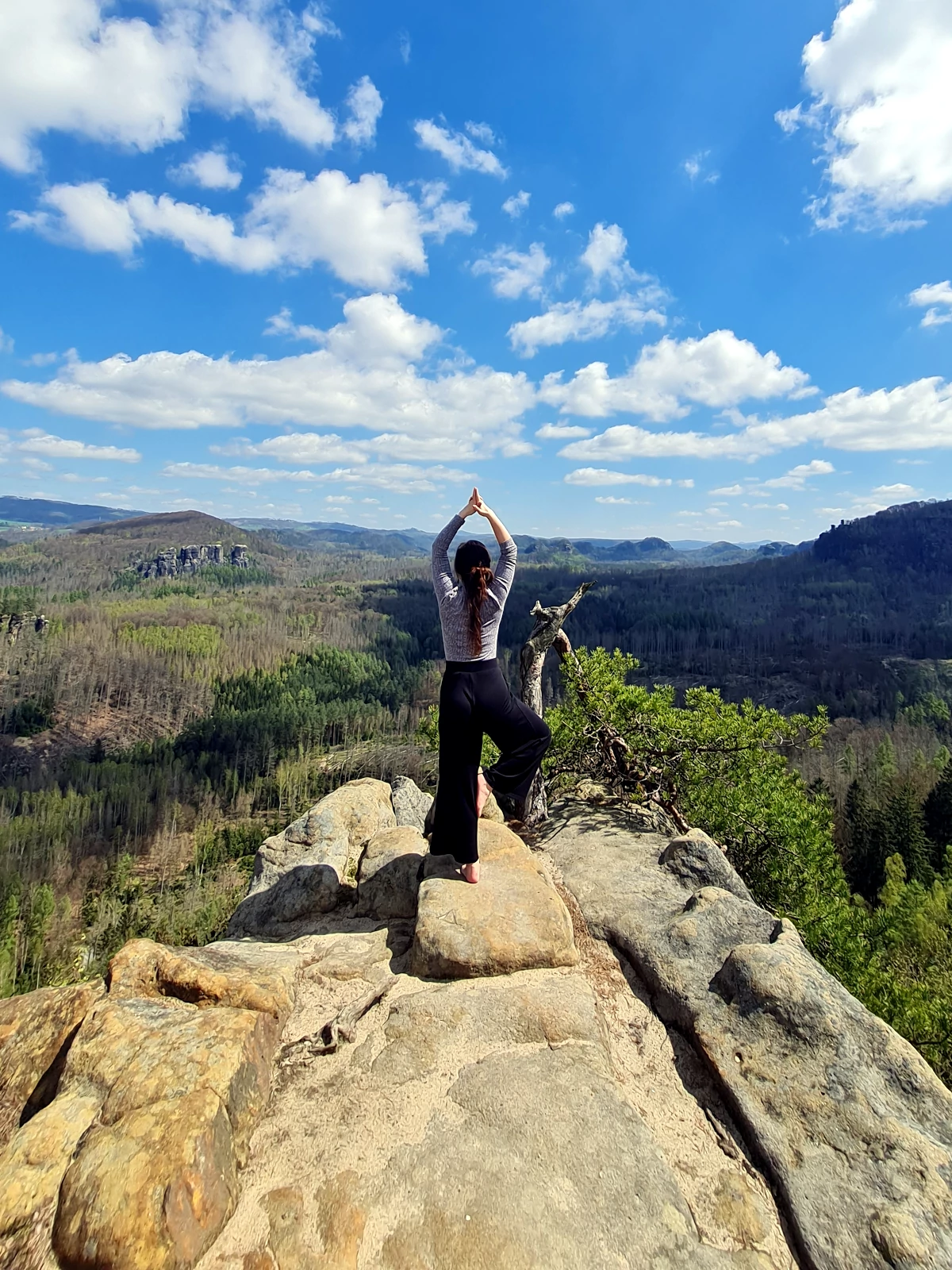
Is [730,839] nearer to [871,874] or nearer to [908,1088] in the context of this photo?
[908,1088]

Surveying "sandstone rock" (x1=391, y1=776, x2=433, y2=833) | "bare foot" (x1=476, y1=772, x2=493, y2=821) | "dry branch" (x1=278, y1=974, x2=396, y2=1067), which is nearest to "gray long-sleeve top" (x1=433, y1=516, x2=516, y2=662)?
"bare foot" (x1=476, y1=772, x2=493, y2=821)

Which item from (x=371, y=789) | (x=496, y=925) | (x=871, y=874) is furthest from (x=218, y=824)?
(x=496, y=925)

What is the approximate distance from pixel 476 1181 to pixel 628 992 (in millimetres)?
2933

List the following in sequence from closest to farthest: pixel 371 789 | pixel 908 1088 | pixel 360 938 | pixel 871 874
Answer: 1. pixel 908 1088
2. pixel 360 938
3. pixel 371 789
4. pixel 871 874

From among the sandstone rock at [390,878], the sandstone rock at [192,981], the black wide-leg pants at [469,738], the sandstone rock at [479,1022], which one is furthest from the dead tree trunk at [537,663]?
the sandstone rock at [192,981]

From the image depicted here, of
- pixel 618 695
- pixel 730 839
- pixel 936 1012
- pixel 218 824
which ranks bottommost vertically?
pixel 218 824

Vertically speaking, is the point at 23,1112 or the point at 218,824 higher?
the point at 23,1112

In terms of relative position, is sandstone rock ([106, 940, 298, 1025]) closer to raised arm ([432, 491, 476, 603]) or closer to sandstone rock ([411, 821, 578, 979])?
sandstone rock ([411, 821, 578, 979])

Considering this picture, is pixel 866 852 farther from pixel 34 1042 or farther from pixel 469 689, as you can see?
pixel 34 1042

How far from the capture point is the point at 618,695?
11828mm

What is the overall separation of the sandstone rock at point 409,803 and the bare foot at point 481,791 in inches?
183

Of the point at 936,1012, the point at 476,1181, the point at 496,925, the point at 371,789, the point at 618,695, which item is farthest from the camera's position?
the point at 936,1012

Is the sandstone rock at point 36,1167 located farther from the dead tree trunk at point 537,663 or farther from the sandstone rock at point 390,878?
the dead tree trunk at point 537,663

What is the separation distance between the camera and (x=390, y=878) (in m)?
8.14
